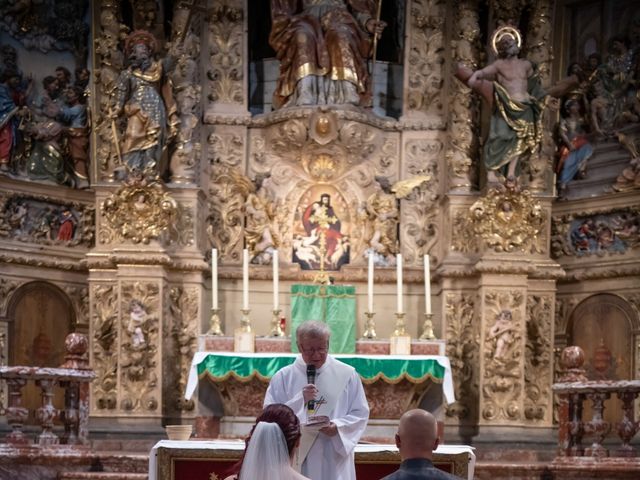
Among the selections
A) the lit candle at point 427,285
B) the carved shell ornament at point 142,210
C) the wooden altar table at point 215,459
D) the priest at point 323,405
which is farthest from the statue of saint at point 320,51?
the priest at point 323,405

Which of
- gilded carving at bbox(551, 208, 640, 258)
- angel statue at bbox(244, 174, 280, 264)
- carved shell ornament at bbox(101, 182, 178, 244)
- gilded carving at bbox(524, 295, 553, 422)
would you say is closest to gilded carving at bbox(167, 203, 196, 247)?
carved shell ornament at bbox(101, 182, 178, 244)

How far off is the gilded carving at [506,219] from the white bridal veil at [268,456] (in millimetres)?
8954

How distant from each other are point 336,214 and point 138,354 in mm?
3042

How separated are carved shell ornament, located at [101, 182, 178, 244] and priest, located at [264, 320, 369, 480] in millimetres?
6918

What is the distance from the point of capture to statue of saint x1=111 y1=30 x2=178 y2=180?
1541 cm

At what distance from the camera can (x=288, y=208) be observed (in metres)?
16.2

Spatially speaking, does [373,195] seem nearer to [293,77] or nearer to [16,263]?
[293,77]

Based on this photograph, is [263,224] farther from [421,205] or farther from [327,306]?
[421,205]

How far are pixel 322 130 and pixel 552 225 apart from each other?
3.00 metres

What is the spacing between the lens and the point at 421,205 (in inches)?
638

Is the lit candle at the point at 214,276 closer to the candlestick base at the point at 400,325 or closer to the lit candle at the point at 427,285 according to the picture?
the candlestick base at the point at 400,325

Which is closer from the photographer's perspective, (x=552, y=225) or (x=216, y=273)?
(x=216, y=273)

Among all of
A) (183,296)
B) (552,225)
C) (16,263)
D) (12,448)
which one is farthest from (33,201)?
(552,225)

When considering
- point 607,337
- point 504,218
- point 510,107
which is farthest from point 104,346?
point 607,337
